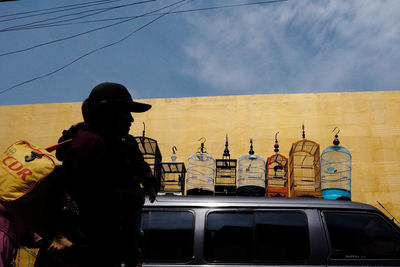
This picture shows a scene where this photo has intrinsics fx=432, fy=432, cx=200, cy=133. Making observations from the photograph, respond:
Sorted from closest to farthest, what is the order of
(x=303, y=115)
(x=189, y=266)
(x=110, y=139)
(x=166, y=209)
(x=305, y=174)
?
(x=110, y=139)
(x=189, y=266)
(x=166, y=209)
(x=305, y=174)
(x=303, y=115)

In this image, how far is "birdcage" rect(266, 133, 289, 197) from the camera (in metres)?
10.4

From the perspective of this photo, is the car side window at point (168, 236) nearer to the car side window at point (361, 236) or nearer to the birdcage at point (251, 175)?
the car side window at point (361, 236)

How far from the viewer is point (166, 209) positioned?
181 inches

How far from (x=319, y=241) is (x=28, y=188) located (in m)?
3.14

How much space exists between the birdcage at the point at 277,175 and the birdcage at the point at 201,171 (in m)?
1.43

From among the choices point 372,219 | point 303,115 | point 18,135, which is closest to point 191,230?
point 372,219

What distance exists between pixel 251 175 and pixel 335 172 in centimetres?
202

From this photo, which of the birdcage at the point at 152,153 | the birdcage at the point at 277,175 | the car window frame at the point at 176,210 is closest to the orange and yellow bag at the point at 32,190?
the car window frame at the point at 176,210

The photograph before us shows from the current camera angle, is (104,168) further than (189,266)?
No

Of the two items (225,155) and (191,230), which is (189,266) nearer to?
(191,230)

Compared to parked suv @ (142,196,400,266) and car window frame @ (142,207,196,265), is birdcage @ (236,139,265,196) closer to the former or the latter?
parked suv @ (142,196,400,266)

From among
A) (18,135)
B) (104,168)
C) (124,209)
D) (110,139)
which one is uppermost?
(18,135)

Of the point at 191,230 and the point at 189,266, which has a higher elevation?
the point at 191,230

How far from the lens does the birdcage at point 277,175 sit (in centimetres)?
1039
